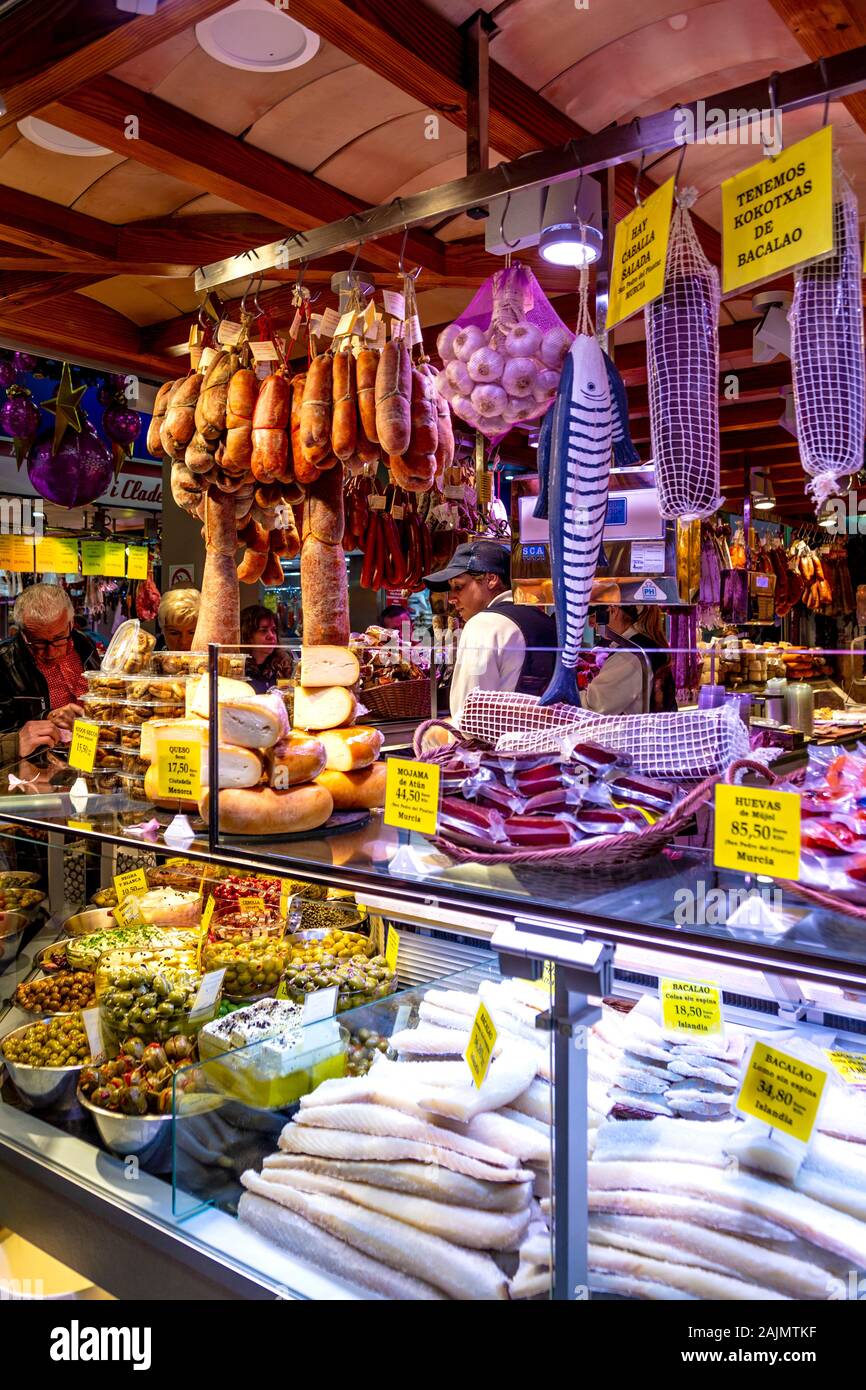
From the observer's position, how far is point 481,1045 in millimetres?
1712

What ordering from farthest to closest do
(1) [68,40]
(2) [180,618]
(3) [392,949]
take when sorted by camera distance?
(2) [180,618] < (3) [392,949] < (1) [68,40]

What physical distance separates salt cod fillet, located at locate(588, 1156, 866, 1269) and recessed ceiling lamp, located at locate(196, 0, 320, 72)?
115 inches

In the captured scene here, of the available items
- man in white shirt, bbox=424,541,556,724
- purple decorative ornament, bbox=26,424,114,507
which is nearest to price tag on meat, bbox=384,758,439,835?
man in white shirt, bbox=424,541,556,724

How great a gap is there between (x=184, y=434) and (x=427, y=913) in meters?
1.54

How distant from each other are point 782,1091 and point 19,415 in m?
4.54

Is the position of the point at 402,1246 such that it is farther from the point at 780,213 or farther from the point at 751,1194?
the point at 780,213

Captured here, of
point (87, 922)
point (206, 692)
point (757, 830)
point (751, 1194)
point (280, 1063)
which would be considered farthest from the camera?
point (87, 922)

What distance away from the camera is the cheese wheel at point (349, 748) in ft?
6.77

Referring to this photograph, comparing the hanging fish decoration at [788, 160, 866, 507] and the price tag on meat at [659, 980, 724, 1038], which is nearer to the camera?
the hanging fish decoration at [788, 160, 866, 507]

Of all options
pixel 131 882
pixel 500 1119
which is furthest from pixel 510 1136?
pixel 131 882

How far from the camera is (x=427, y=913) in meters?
2.15

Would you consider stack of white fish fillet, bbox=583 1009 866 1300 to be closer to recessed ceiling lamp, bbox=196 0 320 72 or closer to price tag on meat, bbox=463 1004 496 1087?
price tag on meat, bbox=463 1004 496 1087

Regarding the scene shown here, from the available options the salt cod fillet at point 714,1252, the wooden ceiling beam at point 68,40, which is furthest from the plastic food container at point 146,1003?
the wooden ceiling beam at point 68,40

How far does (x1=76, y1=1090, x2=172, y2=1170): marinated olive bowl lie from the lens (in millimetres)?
2094
